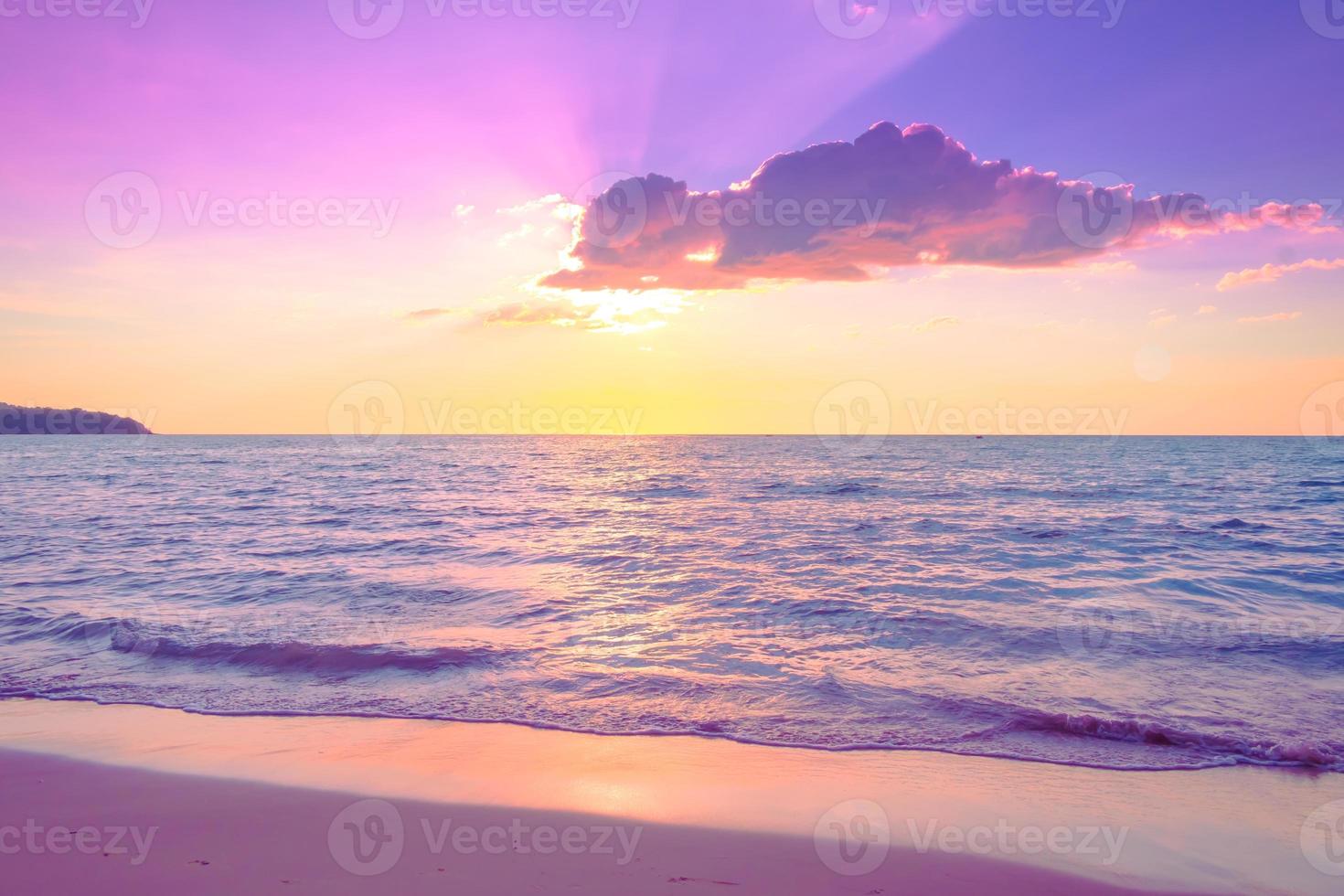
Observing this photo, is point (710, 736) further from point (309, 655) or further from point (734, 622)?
point (309, 655)

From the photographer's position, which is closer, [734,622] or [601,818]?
[601,818]

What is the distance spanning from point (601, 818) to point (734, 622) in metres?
7.75

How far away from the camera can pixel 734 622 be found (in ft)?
46.1

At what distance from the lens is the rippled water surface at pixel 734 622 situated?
9.46 m

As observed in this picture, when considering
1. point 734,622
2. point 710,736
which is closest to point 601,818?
point 710,736

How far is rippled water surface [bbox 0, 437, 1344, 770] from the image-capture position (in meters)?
9.46

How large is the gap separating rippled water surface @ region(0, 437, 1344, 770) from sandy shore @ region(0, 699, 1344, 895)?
0.93 m

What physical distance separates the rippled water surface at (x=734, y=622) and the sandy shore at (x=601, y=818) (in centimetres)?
93

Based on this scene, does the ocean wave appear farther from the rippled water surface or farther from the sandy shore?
the sandy shore

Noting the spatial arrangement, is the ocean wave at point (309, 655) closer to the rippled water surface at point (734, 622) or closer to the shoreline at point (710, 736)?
the rippled water surface at point (734, 622)

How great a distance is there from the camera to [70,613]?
47.9 ft

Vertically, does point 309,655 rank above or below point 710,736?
below

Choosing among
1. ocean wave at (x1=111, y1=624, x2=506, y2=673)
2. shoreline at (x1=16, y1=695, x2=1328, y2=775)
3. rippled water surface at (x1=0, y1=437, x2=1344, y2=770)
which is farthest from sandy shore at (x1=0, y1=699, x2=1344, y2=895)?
ocean wave at (x1=111, y1=624, x2=506, y2=673)

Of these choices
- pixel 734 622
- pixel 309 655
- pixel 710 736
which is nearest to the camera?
pixel 710 736
